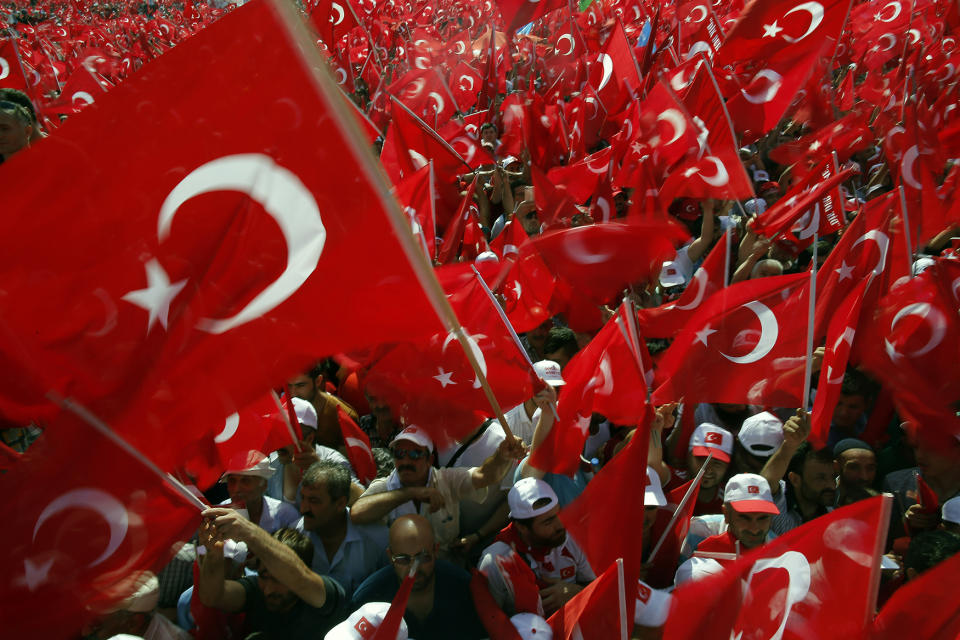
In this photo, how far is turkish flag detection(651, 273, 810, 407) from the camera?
3.34 metres

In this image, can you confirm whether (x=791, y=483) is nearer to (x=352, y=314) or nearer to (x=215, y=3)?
(x=352, y=314)

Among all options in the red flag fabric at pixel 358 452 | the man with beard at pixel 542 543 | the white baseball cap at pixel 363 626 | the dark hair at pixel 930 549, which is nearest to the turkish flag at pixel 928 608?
the dark hair at pixel 930 549

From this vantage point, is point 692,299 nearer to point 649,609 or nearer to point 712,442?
point 712,442

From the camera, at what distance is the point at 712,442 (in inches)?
142

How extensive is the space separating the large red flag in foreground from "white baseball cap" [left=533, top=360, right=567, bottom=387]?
168cm

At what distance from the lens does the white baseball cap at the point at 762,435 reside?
3.61 m

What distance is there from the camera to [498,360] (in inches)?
133

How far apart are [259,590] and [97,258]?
154 cm

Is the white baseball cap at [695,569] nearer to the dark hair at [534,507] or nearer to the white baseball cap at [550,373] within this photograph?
the dark hair at [534,507]

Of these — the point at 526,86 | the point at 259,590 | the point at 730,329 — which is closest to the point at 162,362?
the point at 259,590

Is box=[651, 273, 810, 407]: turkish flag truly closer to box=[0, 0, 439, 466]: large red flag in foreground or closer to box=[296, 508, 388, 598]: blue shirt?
box=[296, 508, 388, 598]: blue shirt

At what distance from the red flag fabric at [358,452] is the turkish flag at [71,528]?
1.70m

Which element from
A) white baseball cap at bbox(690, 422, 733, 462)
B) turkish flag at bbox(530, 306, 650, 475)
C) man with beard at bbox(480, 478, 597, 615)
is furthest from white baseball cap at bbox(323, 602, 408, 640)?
white baseball cap at bbox(690, 422, 733, 462)

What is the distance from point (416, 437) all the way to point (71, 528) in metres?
1.54
